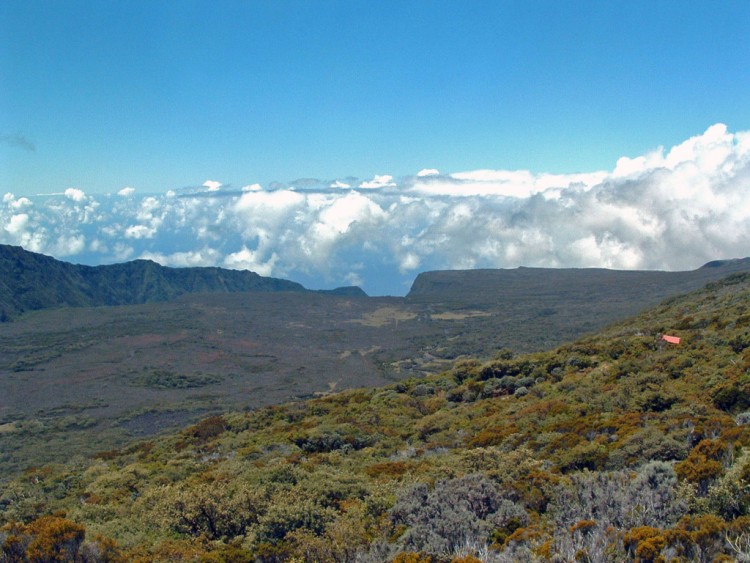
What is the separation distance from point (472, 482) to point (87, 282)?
544 feet

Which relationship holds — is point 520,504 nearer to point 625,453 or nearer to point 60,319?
point 625,453

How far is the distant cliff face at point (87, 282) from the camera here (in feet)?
393

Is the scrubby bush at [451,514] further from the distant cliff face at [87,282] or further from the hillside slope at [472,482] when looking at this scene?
the distant cliff face at [87,282]

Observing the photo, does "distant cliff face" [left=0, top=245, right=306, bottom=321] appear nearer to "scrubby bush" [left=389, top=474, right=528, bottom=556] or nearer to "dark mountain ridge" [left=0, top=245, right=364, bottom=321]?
"dark mountain ridge" [left=0, top=245, right=364, bottom=321]

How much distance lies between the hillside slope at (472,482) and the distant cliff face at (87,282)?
324ft

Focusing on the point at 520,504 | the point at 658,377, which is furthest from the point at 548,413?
the point at 520,504

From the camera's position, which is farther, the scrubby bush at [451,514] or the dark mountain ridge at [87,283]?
the dark mountain ridge at [87,283]

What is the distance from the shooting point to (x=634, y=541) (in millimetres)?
7480

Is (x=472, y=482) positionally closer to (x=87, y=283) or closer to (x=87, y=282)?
(x=87, y=283)

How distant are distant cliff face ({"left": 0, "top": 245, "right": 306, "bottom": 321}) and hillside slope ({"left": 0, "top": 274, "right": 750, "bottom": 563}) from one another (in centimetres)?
9867

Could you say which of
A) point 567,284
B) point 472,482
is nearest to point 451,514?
point 472,482

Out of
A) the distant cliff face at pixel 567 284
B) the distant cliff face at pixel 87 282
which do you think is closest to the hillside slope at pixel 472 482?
the distant cliff face at pixel 567 284

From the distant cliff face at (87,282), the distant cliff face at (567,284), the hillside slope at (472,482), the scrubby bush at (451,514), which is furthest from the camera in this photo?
the distant cliff face at (87,282)

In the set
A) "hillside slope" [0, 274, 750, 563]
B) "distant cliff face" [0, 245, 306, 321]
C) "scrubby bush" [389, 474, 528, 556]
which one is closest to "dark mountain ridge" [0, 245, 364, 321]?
"distant cliff face" [0, 245, 306, 321]
